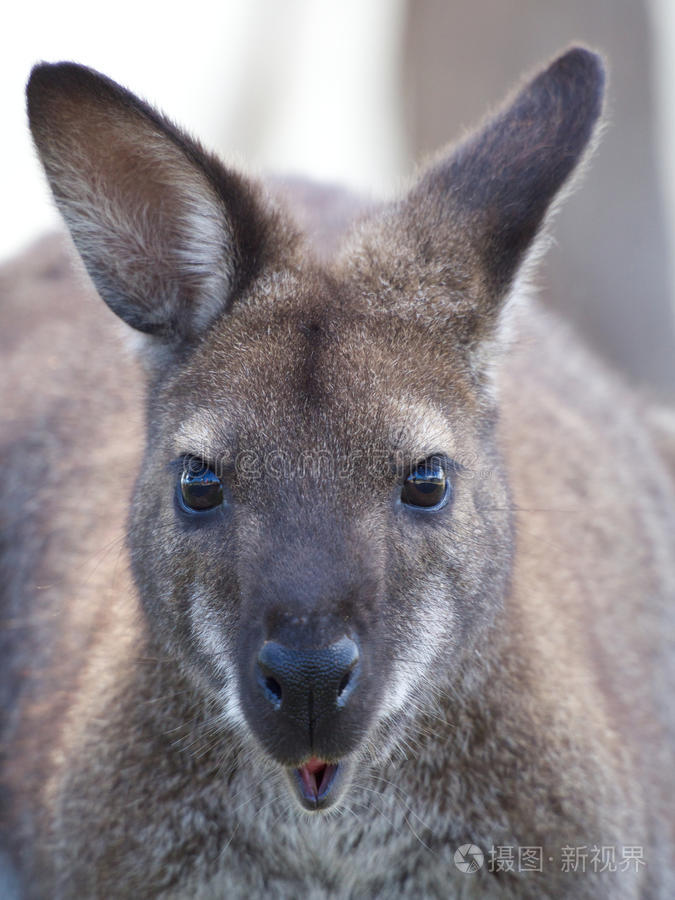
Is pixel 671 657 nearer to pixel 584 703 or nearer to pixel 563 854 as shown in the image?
pixel 584 703

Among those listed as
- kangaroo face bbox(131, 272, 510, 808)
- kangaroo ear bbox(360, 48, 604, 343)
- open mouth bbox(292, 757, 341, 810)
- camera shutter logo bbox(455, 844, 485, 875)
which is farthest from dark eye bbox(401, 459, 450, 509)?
camera shutter logo bbox(455, 844, 485, 875)

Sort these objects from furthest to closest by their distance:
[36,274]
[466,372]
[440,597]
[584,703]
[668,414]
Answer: [668,414]
[36,274]
[584,703]
[466,372]
[440,597]

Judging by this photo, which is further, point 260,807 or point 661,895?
point 661,895

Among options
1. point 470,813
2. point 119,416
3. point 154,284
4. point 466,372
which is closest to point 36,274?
point 119,416

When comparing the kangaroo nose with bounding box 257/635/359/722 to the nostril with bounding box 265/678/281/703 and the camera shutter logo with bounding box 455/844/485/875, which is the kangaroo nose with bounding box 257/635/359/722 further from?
the camera shutter logo with bounding box 455/844/485/875

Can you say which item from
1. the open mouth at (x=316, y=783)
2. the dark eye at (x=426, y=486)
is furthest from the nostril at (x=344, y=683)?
the dark eye at (x=426, y=486)

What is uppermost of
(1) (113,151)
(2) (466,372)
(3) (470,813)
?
(1) (113,151)

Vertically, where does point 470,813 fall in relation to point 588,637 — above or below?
below
